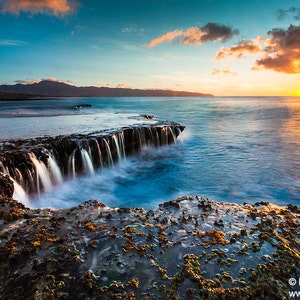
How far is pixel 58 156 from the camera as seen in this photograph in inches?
416

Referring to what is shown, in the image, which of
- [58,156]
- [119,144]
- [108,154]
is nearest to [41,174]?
[58,156]

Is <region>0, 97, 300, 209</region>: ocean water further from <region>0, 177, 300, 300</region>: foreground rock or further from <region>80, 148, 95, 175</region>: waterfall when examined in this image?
<region>0, 177, 300, 300</region>: foreground rock

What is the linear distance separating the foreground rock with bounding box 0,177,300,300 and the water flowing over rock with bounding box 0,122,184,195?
3605 mm

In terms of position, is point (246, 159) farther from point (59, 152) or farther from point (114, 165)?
point (59, 152)

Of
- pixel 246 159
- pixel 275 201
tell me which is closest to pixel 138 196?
pixel 275 201

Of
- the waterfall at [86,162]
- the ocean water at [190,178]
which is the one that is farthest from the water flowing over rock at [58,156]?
the ocean water at [190,178]

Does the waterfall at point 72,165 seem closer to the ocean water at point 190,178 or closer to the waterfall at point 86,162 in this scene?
the ocean water at point 190,178

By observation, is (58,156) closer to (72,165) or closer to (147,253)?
(72,165)

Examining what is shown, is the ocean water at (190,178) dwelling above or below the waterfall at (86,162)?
below

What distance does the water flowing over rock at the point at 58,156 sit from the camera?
28.5 feet

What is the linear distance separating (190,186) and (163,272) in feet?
27.2

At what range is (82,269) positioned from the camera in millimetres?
3426

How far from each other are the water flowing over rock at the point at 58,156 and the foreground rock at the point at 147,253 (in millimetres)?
3605

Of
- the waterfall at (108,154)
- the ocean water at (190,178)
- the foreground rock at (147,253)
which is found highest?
the foreground rock at (147,253)
